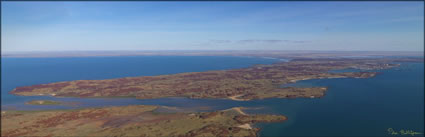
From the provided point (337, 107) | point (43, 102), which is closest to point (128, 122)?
point (43, 102)

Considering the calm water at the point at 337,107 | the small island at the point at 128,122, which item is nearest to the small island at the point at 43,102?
the calm water at the point at 337,107

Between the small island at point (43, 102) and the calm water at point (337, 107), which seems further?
the small island at point (43, 102)

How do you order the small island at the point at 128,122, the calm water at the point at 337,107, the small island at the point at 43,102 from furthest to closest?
the small island at the point at 43,102
the calm water at the point at 337,107
the small island at the point at 128,122

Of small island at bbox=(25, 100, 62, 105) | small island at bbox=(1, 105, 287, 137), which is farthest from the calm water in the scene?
small island at bbox=(1, 105, 287, 137)

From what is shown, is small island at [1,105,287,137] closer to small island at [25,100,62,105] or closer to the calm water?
the calm water

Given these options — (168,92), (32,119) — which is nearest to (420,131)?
(168,92)

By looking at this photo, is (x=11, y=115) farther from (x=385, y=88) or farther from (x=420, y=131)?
(x=385, y=88)

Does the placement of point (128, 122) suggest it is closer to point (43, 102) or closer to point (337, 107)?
point (43, 102)

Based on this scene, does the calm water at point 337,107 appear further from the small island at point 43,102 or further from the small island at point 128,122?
the small island at point 128,122

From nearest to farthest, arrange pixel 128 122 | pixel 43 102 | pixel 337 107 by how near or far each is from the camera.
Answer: pixel 128 122 < pixel 337 107 < pixel 43 102
